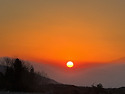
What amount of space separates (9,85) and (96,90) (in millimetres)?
22919

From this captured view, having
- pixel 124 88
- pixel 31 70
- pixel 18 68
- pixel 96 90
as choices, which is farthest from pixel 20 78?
pixel 124 88

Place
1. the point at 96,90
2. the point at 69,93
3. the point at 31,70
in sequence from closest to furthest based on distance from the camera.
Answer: the point at 69,93 → the point at 96,90 → the point at 31,70

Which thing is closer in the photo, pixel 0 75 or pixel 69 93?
pixel 69 93

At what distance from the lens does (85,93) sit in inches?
3782

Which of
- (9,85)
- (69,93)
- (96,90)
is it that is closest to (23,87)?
(9,85)

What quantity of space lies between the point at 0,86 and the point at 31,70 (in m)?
20.2

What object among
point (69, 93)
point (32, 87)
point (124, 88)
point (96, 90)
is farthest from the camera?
point (124, 88)

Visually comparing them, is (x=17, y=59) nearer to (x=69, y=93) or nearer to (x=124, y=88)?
(x=69, y=93)

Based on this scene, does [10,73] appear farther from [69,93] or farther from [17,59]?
[69,93]

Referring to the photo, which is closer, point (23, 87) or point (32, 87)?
point (23, 87)

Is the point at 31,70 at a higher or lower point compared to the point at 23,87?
higher

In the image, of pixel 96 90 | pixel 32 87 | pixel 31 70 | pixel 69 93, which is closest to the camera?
pixel 69 93

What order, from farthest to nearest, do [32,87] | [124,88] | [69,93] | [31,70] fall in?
1. [124,88]
2. [31,70]
3. [32,87]
4. [69,93]

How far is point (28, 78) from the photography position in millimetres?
102875
